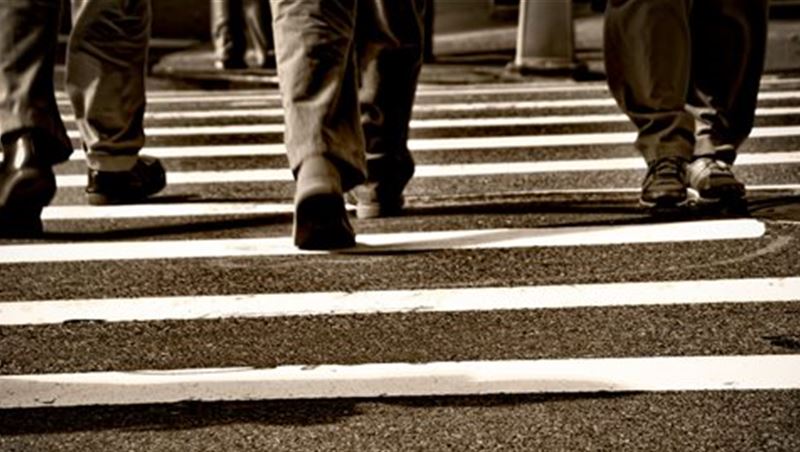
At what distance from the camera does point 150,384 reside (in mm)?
3910

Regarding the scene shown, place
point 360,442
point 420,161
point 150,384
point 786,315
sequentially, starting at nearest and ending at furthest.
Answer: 1. point 360,442
2. point 150,384
3. point 786,315
4. point 420,161

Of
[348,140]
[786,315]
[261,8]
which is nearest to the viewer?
[786,315]

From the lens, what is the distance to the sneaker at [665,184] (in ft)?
19.9

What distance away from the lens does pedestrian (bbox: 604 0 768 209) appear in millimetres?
6035

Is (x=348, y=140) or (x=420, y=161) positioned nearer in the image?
(x=348, y=140)

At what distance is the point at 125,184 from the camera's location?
672 centimetres

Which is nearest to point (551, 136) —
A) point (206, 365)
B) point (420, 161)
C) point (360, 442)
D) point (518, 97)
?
point (420, 161)

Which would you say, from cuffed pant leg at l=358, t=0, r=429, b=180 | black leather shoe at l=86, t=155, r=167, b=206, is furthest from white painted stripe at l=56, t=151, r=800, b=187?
cuffed pant leg at l=358, t=0, r=429, b=180

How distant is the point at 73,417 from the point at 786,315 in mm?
1794

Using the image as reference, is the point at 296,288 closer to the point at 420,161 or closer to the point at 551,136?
the point at 420,161

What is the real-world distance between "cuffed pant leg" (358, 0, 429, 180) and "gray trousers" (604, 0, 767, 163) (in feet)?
2.26

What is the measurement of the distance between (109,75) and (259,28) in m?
7.68

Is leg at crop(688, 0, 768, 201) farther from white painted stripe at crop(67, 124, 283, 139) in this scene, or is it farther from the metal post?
the metal post

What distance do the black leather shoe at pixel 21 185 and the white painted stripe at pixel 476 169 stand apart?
1.44m
